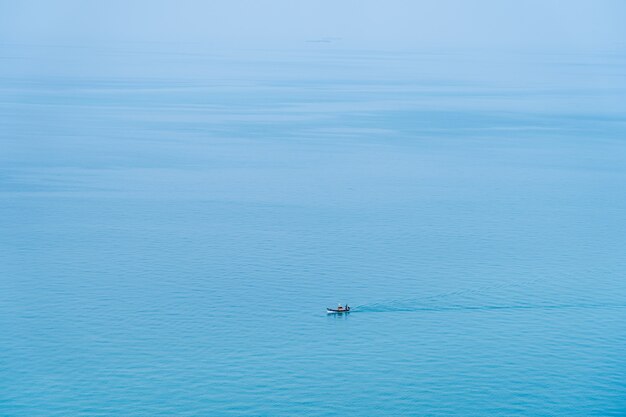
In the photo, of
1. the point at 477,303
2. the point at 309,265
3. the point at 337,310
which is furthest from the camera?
the point at 309,265

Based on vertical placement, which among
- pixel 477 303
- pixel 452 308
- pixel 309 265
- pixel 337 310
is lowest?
pixel 337 310

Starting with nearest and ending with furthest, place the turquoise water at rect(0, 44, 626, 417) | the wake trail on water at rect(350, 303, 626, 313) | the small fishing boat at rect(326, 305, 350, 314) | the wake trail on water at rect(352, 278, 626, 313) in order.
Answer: the turquoise water at rect(0, 44, 626, 417)
the small fishing boat at rect(326, 305, 350, 314)
the wake trail on water at rect(350, 303, 626, 313)
the wake trail on water at rect(352, 278, 626, 313)

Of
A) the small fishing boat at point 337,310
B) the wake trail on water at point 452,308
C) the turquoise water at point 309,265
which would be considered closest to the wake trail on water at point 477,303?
the wake trail on water at point 452,308

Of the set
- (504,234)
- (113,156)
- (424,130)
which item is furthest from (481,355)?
(424,130)

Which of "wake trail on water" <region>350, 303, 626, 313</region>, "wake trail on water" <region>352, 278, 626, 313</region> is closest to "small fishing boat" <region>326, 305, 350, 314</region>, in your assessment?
"wake trail on water" <region>350, 303, 626, 313</region>

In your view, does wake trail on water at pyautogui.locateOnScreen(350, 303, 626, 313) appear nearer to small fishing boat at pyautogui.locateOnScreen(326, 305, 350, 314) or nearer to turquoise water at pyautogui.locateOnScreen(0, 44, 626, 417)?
turquoise water at pyautogui.locateOnScreen(0, 44, 626, 417)

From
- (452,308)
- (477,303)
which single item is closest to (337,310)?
(452,308)

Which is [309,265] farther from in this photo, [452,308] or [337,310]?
[452,308]

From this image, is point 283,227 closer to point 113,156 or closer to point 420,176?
point 420,176
